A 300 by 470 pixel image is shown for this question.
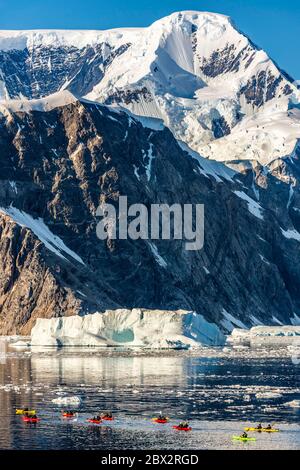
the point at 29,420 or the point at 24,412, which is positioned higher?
the point at 24,412

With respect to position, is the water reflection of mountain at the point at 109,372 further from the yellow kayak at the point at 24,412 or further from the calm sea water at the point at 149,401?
the yellow kayak at the point at 24,412

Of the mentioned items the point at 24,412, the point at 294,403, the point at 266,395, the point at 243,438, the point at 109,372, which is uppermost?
the point at 109,372

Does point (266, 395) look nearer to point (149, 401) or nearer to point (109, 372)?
point (149, 401)

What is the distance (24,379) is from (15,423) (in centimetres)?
4370

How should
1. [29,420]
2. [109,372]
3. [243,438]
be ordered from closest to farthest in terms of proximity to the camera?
[243,438] → [29,420] → [109,372]

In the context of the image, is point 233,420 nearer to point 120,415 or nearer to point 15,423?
point 120,415

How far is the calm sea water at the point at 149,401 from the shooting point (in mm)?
115188

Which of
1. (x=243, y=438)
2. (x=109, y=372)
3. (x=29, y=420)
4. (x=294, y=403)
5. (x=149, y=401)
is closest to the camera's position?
(x=243, y=438)

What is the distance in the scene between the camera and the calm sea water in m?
115

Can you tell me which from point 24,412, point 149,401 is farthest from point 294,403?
point 24,412

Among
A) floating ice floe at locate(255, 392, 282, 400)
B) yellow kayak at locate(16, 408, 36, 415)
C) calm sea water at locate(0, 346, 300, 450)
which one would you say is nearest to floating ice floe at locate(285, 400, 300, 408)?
calm sea water at locate(0, 346, 300, 450)

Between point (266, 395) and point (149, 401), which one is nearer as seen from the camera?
point (149, 401)

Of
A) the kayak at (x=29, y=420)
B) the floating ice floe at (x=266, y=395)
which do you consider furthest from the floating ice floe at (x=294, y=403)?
the kayak at (x=29, y=420)

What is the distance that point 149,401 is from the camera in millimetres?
142250
